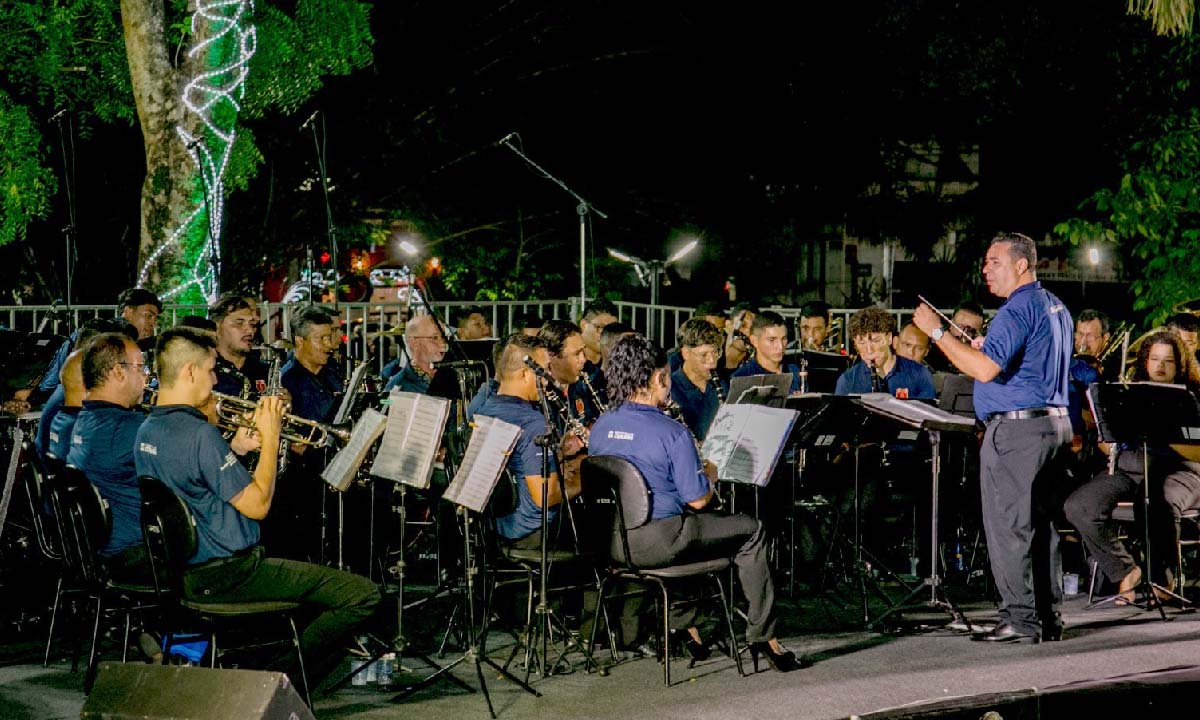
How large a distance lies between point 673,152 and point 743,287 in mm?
2477

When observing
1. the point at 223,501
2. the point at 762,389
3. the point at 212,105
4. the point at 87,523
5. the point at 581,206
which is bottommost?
the point at 87,523

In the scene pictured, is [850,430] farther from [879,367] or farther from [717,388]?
[879,367]

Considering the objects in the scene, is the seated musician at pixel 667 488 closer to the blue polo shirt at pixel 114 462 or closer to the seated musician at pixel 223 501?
the seated musician at pixel 223 501

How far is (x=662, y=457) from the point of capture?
668cm

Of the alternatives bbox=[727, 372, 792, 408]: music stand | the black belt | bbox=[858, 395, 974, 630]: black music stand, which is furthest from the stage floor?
bbox=[727, 372, 792, 408]: music stand

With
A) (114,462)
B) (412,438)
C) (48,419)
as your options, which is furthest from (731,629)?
(48,419)

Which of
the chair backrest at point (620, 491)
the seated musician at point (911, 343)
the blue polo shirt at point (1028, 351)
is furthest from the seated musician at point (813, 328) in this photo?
the chair backrest at point (620, 491)

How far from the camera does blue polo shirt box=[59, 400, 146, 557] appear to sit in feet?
20.2

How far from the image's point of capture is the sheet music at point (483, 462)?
20.1ft

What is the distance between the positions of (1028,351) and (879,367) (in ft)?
7.29

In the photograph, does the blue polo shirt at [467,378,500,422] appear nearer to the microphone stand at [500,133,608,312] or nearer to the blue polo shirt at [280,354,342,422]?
the blue polo shirt at [280,354,342,422]

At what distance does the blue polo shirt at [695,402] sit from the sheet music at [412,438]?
277 cm

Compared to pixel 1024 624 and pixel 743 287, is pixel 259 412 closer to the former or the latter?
pixel 1024 624

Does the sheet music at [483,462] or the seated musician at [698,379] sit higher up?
the seated musician at [698,379]
